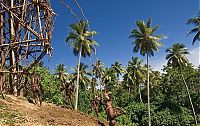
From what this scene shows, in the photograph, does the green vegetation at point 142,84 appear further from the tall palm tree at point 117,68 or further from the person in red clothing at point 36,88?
the person in red clothing at point 36,88

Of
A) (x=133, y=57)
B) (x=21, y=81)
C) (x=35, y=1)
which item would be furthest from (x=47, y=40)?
(x=133, y=57)

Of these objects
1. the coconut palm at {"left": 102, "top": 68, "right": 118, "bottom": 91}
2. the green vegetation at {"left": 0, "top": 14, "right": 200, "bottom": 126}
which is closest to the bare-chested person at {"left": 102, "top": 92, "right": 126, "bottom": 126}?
the green vegetation at {"left": 0, "top": 14, "right": 200, "bottom": 126}

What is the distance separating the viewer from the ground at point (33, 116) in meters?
7.50

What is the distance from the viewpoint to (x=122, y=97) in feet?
173

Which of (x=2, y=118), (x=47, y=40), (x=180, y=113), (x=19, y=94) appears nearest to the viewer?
(x=2, y=118)

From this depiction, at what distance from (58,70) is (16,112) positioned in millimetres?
46476

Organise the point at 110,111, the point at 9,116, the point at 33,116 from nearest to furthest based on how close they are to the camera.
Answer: the point at 9,116 < the point at 33,116 < the point at 110,111

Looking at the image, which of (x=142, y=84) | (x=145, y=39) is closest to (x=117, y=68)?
(x=142, y=84)

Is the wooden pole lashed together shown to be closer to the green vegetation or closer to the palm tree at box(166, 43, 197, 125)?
the green vegetation

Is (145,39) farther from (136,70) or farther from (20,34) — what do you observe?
(20,34)

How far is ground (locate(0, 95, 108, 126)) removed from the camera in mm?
7500

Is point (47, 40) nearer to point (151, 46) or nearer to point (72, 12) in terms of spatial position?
point (72, 12)

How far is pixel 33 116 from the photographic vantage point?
26.8ft

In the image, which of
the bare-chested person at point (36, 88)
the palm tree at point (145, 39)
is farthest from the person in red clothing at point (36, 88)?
the palm tree at point (145, 39)
